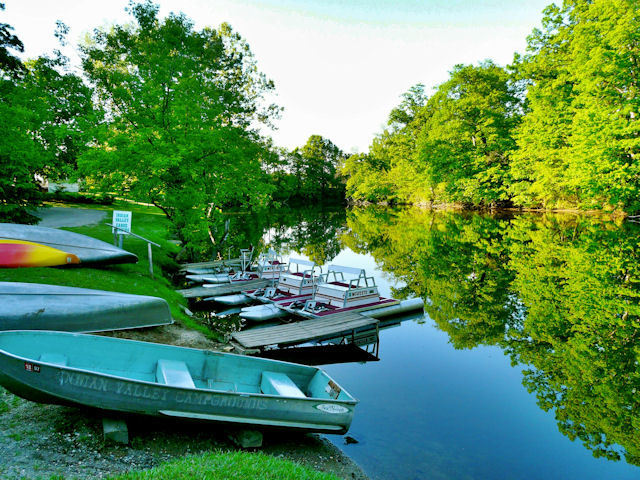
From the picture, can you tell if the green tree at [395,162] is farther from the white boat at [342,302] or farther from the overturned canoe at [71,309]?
the overturned canoe at [71,309]

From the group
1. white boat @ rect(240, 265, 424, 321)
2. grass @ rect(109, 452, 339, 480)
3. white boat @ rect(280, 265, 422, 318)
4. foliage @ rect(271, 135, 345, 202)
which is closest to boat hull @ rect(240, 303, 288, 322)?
white boat @ rect(240, 265, 424, 321)

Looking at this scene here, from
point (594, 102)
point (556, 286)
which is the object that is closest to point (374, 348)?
point (556, 286)

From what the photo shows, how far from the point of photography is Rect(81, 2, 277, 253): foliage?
1906 cm

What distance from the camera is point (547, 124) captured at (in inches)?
1761

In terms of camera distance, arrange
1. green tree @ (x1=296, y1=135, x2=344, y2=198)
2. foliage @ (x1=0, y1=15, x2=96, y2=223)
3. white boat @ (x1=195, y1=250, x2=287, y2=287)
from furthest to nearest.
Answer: green tree @ (x1=296, y1=135, x2=344, y2=198) < white boat @ (x1=195, y1=250, x2=287, y2=287) < foliage @ (x1=0, y1=15, x2=96, y2=223)

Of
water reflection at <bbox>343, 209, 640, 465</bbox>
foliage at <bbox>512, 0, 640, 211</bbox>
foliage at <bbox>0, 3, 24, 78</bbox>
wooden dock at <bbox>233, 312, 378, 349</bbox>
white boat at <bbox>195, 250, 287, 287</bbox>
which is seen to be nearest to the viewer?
water reflection at <bbox>343, 209, 640, 465</bbox>

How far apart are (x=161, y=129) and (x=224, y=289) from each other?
9519 millimetres

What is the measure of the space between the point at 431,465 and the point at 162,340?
29.0 feet

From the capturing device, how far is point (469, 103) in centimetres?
5941

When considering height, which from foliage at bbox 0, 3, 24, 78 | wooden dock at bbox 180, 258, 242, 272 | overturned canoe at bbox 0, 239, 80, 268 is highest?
foliage at bbox 0, 3, 24, 78

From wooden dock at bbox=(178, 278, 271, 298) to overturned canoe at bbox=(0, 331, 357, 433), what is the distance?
11173mm

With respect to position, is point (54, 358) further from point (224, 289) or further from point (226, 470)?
point (224, 289)

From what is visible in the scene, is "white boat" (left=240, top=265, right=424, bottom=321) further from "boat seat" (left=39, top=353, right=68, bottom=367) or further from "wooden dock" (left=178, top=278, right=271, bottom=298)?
"boat seat" (left=39, top=353, right=68, bottom=367)

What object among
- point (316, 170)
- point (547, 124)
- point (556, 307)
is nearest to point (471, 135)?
point (547, 124)
